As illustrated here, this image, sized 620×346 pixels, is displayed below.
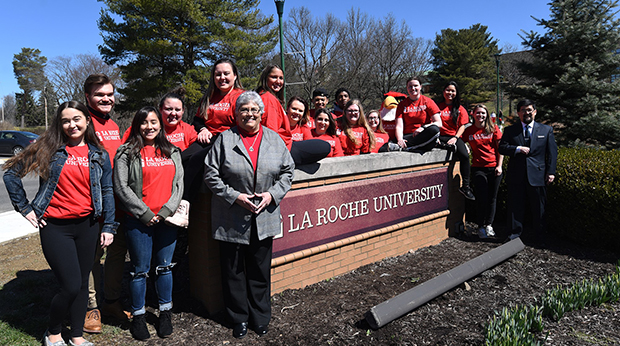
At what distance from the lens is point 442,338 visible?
323 centimetres

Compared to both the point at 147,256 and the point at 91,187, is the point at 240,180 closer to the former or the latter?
→ the point at 147,256

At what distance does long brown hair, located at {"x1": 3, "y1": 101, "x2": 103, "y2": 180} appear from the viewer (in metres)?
2.79

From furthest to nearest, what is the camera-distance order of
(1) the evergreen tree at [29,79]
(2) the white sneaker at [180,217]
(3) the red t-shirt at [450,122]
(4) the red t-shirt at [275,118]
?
1. (1) the evergreen tree at [29,79]
2. (3) the red t-shirt at [450,122]
3. (4) the red t-shirt at [275,118]
4. (2) the white sneaker at [180,217]

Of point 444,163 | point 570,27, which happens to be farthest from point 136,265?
point 570,27

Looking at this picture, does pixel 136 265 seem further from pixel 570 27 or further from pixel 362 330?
pixel 570 27

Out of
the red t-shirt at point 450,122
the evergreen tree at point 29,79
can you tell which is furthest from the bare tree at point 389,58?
the evergreen tree at point 29,79

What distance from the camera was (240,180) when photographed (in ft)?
10.4

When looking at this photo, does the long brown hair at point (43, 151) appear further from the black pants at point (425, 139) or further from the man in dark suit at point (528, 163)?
Answer: the man in dark suit at point (528, 163)

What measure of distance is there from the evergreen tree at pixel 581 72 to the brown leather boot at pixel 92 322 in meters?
11.4

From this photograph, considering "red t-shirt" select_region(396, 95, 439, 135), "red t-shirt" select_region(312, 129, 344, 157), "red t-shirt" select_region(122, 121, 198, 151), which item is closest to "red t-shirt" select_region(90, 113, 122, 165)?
"red t-shirt" select_region(122, 121, 198, 151)

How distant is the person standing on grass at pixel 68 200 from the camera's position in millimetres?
2799

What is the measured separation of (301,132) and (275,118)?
1.76 m

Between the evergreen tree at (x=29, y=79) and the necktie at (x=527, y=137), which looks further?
the evergreen tree at (x=29, y=79)

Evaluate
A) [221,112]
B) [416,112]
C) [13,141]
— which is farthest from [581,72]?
[13,141]
